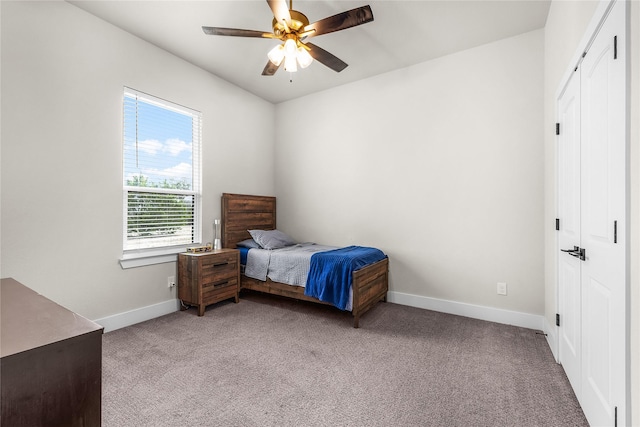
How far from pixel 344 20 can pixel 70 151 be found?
255 centimetres

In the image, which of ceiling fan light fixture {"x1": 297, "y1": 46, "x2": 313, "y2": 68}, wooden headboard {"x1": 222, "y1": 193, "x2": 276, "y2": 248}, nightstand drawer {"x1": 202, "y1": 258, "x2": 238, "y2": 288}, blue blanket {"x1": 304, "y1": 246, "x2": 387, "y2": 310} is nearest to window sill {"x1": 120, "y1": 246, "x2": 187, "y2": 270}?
nightstand drawer {"x1": 202, "y1": 258, "x2": 238, "y2": 288}

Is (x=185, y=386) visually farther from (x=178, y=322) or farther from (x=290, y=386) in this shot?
(x=178, y=322)

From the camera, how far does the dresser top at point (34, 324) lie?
0.84 m

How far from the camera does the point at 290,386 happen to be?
1915 millimetres

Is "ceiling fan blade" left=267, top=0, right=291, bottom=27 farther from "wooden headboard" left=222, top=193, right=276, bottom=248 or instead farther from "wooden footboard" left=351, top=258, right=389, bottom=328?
"wooden headboard" left=222, top=193, right=276, bottom=248

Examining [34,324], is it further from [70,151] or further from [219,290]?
[219,290]

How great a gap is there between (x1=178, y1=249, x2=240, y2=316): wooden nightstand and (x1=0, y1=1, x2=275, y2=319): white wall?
0.19 meters

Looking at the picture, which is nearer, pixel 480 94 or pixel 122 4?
pixel 122 4

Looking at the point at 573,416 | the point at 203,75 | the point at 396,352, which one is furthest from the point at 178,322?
the point at 573,416

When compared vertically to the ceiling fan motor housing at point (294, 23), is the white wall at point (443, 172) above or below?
below

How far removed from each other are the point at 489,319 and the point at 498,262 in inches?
24.1

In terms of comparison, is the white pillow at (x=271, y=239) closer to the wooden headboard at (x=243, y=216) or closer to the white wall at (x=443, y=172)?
the wooden headboard at (x=243, y=216)

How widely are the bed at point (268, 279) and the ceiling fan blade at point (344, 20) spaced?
214cm

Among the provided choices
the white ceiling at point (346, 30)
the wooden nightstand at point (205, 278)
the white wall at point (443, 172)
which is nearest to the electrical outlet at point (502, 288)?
the white wall at point (443, 172)
